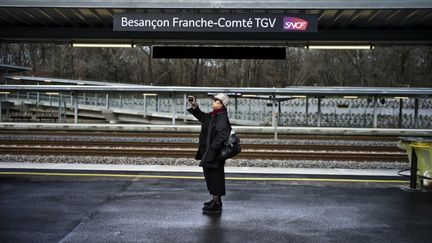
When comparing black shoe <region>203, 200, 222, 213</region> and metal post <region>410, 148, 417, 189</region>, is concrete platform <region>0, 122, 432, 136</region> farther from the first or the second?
black shoe <region>203, 200, 222, 213</region>

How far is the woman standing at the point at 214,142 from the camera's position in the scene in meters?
5.81

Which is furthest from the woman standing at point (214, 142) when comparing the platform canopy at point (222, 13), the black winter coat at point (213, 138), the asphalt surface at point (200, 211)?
the platform canopy at point (222, 13)

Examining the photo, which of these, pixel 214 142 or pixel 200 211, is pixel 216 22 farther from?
pixel 200 211

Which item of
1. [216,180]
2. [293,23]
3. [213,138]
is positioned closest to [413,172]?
[293,23]

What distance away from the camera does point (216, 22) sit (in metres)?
8.77

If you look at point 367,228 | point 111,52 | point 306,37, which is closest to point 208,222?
point 367,228

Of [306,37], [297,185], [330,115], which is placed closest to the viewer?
[297,185]

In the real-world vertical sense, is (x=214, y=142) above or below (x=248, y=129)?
above

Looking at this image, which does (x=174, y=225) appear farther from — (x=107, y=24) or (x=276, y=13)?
(x=107, y=24)

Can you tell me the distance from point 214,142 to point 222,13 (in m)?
3.93

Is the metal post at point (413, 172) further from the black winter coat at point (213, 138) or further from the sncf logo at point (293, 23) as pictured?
the black winter coat at point (213, 138)

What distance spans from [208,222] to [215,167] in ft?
2.56

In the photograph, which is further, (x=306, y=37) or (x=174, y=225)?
(x=306, y=37)

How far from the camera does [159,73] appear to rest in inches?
2648
